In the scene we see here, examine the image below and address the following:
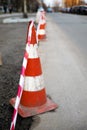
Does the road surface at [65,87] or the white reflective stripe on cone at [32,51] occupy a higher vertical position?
the white reflective stripe on cone at [32,51]

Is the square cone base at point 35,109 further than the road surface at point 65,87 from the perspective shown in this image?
Yes

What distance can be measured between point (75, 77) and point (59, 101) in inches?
60.0

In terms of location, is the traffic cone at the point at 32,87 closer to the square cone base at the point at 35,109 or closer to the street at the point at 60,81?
the square cone base at the point at 35,109

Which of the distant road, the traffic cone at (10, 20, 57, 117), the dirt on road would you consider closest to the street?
the dirt on road

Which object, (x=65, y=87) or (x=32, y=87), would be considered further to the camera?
(x=65, y=87)

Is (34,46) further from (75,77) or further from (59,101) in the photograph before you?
(75,77)

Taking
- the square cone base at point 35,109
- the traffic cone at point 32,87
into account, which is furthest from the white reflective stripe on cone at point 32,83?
the square cone base at point 35,109

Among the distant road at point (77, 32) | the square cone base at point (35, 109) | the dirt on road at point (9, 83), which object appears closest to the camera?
the dirt on road at point (9, 83)

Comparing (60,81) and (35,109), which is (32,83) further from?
(60,81)

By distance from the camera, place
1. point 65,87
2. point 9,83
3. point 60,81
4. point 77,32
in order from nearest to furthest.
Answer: point 65,87
point 9,83
point 60,81
point 77,32

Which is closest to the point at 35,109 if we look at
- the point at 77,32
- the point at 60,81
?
the point at 60,81

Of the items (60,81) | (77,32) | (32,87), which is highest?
(32,87)

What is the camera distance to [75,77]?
661 centimetres

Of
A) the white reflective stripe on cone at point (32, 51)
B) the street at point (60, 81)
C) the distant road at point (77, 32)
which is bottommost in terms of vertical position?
the distant road at point (77, 32)
